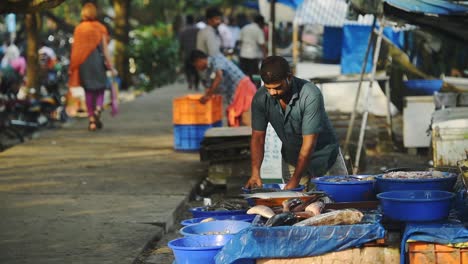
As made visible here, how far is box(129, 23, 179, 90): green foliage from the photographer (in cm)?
3008

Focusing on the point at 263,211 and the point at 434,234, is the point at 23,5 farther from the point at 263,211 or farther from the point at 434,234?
the point at 434,234

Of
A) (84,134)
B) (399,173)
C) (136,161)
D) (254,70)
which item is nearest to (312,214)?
(399,173)

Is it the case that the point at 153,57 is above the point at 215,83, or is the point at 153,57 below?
below

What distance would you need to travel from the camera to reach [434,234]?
5.56m

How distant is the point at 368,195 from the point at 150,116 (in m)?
12.5

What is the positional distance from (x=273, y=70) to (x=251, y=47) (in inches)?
525

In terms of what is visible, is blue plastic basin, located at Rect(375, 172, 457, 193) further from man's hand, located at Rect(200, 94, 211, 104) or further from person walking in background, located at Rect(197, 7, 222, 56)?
person walking in background, located at Rect(197, 7, 222, 56)

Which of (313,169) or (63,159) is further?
(63,159)

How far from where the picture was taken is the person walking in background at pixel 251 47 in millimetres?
19984

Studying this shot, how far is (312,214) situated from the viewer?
5.94 meters

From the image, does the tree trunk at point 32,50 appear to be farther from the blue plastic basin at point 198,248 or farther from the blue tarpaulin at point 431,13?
the blue plastic basin at point 198,248

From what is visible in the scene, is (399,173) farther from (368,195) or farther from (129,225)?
(129,225)

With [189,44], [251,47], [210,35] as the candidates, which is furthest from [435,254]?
[189,44]

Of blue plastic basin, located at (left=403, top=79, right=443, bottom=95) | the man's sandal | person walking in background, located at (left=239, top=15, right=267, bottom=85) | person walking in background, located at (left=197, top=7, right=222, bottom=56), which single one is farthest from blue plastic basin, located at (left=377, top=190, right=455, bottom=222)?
person walking in background, located at (left=239, top=15, right=267, bottom=85)
